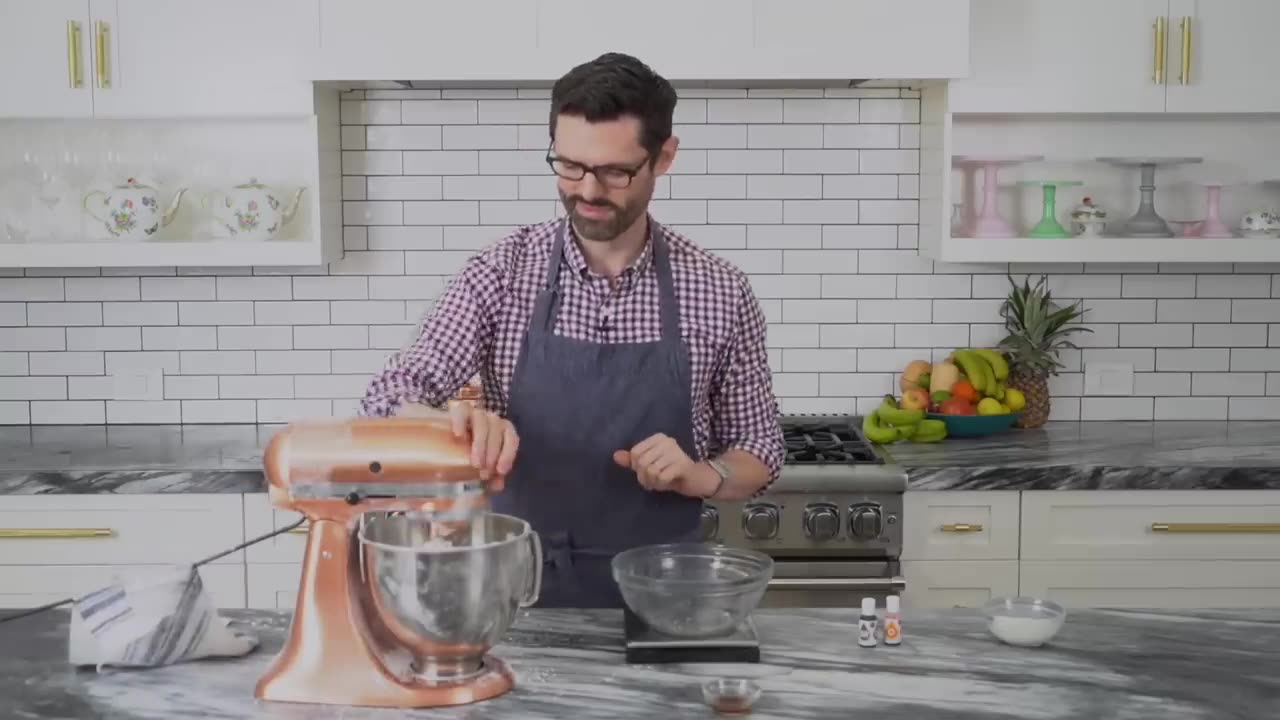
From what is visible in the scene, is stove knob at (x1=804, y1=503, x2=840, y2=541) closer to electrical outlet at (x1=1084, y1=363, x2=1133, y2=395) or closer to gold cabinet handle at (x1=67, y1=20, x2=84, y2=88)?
electrical outlet at (x1=1084, y1=363, x2=1133, y2=395)

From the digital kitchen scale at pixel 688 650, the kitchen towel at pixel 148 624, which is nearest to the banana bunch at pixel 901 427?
the digital kitchen scale at pixel 688 650

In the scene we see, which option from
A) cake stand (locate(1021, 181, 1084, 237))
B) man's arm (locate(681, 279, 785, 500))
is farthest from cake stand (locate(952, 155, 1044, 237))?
man's arm (locate(681, 279, 785, 500))

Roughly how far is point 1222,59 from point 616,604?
2403 millimetres

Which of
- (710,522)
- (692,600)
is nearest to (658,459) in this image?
(692,600)

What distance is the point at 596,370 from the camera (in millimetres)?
2600

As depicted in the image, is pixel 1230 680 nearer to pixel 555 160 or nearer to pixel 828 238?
pixel 555 160

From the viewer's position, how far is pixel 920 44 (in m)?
3.72

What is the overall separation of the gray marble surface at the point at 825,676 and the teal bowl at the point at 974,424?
70.2 inches

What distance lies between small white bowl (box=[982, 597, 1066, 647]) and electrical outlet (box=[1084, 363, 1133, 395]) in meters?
2.31

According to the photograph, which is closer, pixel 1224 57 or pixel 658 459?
pixel 658 459

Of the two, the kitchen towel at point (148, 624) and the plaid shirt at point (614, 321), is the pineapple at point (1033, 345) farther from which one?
the kitchen towel at point (148, 624)

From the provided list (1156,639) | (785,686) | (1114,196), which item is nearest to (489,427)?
(785,686)

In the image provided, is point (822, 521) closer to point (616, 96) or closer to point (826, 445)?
point (826, 445)

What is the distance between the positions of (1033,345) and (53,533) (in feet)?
8.89
